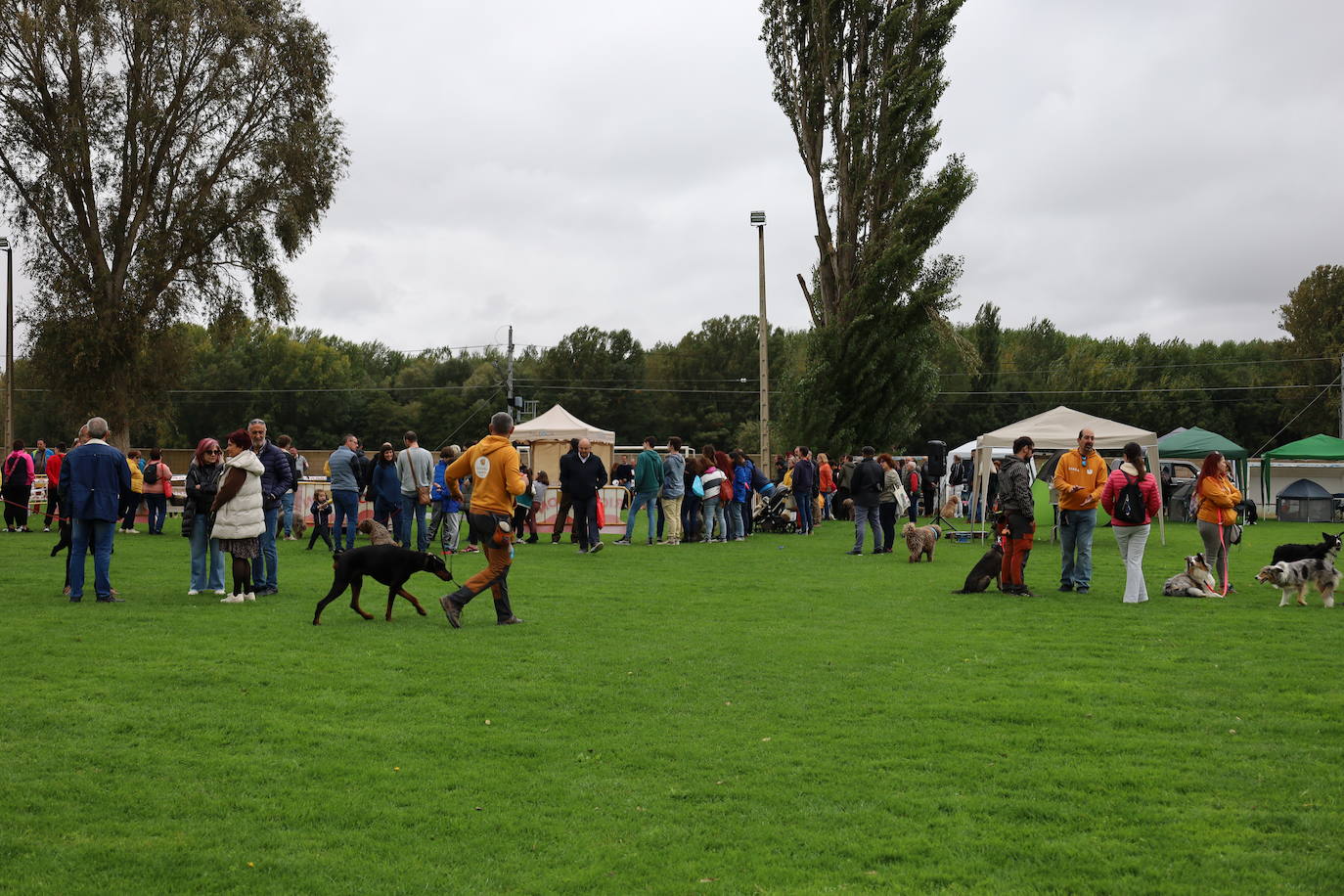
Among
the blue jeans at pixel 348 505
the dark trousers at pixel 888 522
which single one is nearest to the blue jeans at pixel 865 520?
the dark trousers at pixel 888 522

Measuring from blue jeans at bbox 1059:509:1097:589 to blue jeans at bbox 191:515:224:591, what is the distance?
30.7 ft

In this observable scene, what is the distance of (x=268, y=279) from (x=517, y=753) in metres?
26.8

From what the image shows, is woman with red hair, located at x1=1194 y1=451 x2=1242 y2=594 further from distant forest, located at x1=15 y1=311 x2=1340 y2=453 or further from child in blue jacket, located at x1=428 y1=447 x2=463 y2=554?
distant forest, located at x1=15 y1=311 x2=1340 y2=453

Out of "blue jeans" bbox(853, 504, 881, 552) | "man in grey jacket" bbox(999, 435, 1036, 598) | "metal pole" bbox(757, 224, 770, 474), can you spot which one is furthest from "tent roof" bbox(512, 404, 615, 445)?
"man in grey jacket" bbox(999, 435, 1036, 598)

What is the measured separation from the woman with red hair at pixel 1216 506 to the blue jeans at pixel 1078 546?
118 centimetres

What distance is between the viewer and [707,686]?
743 centimetres

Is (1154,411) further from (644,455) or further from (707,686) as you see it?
(707,686)

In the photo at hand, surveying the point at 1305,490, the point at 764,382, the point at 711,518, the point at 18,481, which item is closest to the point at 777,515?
the point at 711,518

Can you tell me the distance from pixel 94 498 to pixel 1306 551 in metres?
12.7

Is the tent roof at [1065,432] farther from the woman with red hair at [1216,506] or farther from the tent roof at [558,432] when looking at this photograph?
the tent roof at [558,432]

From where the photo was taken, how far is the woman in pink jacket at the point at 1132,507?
38.6 feet

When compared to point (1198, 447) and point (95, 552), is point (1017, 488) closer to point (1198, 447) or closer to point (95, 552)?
point (95, 552)

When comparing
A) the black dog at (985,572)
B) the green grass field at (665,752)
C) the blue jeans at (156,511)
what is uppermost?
the blue jeans at (156,511)

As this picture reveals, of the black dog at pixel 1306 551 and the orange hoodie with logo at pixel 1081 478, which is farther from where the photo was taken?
the orange hoodie with logo at pixel 1081 478
